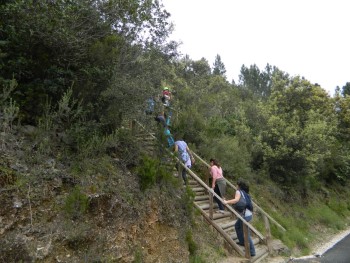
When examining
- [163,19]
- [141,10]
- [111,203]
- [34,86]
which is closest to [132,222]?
[111,203]

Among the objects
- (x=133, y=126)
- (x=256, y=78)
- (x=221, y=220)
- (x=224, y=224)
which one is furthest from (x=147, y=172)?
(x=256, y=78)

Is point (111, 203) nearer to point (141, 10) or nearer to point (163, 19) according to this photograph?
point (141, 10)

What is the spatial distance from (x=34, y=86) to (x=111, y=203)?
265cm

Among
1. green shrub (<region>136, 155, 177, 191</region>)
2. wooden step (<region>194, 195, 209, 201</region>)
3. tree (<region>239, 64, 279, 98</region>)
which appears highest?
tree (<region>239, 64, 279, 98</region>)

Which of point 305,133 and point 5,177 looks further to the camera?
point 305,133

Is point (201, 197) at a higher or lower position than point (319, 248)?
higher

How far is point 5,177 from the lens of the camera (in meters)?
4.62

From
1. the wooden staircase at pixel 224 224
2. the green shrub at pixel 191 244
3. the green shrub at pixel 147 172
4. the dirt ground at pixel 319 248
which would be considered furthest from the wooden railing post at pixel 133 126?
the dirt ground at pixel 319 248

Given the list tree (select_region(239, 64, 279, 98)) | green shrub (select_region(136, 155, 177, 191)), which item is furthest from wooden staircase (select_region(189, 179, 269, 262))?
tree (select_region(239, 64, 279, 98))

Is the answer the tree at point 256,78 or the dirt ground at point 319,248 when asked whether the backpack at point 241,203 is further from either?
the tree at point 256,78

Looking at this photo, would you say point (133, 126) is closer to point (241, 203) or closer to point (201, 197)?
point (201, 197)

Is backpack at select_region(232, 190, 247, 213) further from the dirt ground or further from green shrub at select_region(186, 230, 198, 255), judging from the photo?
green shrub at select_region(186, 230, 198, 255)

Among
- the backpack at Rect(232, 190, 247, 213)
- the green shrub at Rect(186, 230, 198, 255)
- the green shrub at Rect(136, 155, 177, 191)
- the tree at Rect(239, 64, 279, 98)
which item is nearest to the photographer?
the green shrub at Rect(136, 155, 177, 191)

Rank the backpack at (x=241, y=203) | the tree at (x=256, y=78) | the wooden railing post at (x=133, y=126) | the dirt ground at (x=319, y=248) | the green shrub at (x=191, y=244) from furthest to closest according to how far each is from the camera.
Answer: the tree at (x=256, y=78)
the backpack at (x=241, y=203)
the dirt ground at (x=319, y=248)
the wooden railing post at (x=133, y=126)
the green shrub at (x=191, y=244)
